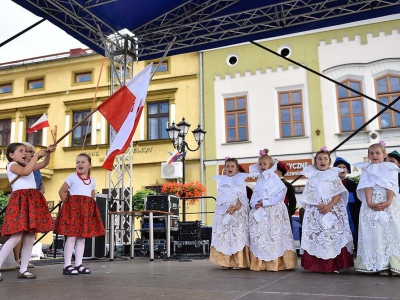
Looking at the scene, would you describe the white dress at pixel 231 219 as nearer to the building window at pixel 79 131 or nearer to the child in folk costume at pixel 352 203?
the child in folk costume at pixel 352 203

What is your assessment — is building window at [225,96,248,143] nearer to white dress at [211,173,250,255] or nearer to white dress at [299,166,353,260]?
white dress at [211,173,250,255]

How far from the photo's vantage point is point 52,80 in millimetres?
18984

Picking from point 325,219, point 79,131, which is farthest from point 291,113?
point 325,219

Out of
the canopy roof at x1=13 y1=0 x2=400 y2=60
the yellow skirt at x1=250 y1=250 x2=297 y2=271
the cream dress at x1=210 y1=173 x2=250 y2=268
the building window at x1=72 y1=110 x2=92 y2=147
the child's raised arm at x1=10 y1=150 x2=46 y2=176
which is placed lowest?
the yellow skirt at x1=250 y1=250 x2=297 y2=271

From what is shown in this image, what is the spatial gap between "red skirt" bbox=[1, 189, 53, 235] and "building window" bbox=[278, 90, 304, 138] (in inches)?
471

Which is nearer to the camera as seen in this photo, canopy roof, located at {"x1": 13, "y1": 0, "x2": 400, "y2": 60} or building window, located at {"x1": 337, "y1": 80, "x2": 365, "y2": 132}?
canopy roof, located at {"x1": 13, "y1": 0, "x2": 400, "y2": 60}

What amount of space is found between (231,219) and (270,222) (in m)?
0.53

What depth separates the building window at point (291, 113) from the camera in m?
15.3

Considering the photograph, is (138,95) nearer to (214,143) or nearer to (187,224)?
(187,224)

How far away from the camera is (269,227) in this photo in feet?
16.9

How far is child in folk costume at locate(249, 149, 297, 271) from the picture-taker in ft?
16.5

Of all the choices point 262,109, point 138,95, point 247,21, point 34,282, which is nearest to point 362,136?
point 262,109

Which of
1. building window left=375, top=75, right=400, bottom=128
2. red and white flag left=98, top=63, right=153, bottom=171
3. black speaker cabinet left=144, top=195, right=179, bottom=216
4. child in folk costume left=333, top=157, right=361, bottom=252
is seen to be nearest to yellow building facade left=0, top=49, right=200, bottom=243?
building window left=375, top=75, right=400, bottom=128

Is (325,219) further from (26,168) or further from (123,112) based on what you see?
(26,168)
